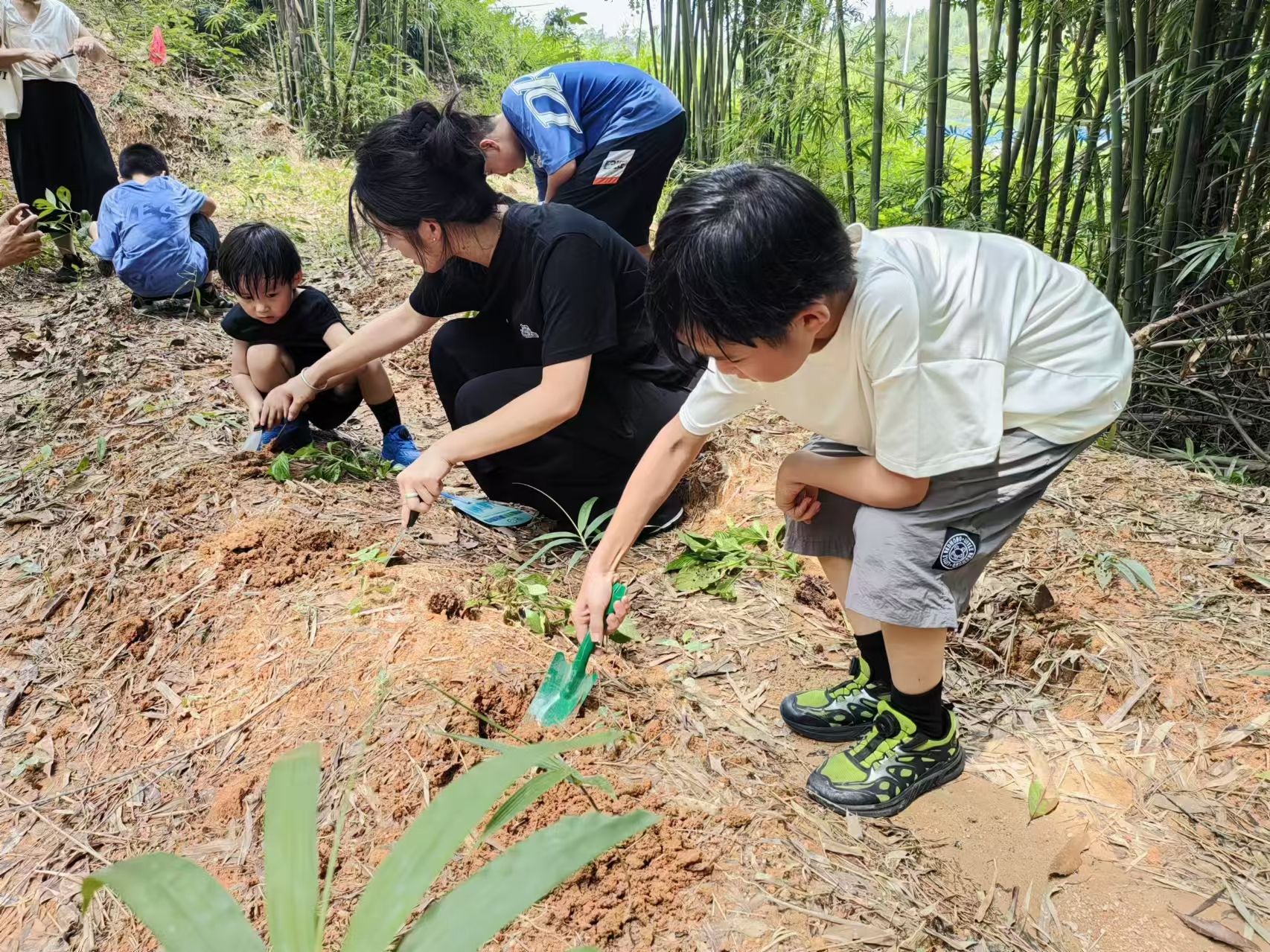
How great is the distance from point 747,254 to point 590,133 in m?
2.19

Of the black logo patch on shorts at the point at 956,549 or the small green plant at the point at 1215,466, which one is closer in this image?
the black logo patch on shorts at the point at 956,549

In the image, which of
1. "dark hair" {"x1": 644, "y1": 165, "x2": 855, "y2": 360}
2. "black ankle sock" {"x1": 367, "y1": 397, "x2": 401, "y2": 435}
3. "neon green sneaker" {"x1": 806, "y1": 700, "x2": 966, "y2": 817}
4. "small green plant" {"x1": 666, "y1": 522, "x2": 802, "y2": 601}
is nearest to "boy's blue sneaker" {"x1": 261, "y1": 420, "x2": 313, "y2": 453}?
"black ankle sock" {"x1": 367, "y1": 397, "x2": 401, "y2": 435}

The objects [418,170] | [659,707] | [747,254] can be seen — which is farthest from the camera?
[418,170]

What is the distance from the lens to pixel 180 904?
26.5 inches

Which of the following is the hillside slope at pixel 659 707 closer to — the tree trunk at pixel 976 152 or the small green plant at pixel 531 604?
the small green plant at pixel 531 604

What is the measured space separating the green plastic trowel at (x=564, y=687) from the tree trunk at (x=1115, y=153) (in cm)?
253

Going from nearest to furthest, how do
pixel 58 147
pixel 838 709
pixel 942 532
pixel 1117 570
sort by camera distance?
pixel 942 532 → pixel 838 709 → pixel 1117 570 → pixel 58 147

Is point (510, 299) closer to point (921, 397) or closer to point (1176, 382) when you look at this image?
point (921, 397)

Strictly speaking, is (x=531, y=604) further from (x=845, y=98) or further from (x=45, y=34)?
(x=45, y=34)

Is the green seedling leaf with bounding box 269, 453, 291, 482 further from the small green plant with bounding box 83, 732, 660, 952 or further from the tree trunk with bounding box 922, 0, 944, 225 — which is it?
the tree trunk with bounding box 922, 0, 944, 225

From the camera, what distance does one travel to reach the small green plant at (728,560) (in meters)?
2.06

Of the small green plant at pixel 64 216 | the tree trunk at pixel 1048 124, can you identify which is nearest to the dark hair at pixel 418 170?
the tree trunk at pixel 1048 124

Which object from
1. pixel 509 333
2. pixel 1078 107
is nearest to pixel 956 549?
pixel 509 333

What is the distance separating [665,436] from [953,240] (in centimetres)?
56
